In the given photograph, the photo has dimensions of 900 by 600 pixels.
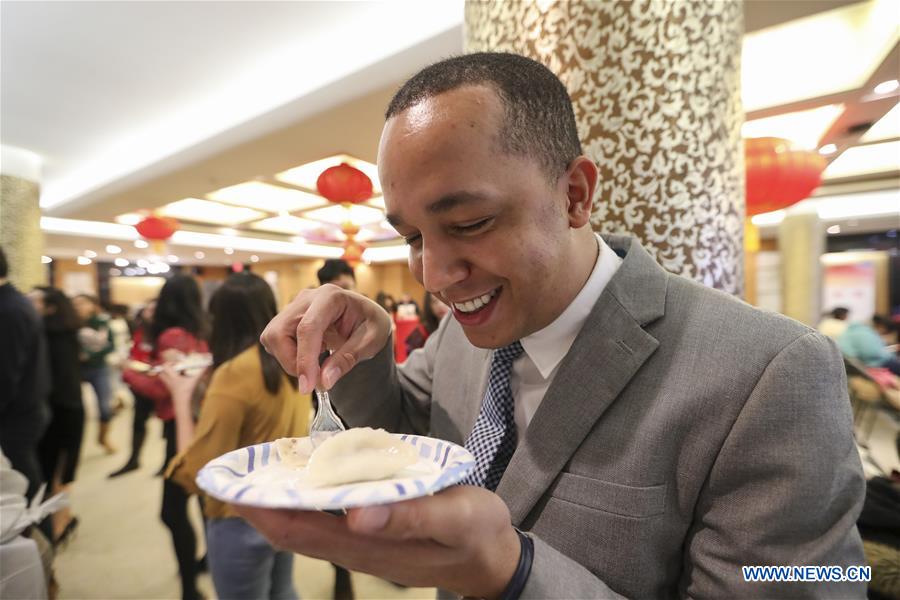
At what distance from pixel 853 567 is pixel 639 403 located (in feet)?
1.29

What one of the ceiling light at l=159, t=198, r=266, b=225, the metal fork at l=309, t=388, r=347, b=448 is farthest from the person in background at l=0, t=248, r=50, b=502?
the ceiling light at l=159, t=198, r=266, b=225

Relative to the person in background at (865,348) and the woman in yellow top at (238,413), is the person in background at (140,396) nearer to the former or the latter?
the woman in yellow top at (238,413)

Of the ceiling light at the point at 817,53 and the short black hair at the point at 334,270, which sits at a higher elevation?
the ceiling light at the point at 817,53

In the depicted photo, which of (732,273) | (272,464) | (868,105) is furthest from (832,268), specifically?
(272,464)

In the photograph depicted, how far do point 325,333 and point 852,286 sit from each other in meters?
13.1

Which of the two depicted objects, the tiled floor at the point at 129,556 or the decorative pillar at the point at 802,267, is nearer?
the tiled floor at the point at 129,556

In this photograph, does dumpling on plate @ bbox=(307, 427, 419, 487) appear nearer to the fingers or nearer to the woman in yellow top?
the fingers

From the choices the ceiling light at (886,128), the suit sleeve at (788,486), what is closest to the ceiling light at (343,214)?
the ceiling light at (886,128)

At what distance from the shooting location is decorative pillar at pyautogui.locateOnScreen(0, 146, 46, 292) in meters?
5.64

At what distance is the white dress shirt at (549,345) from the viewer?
0.96 meters

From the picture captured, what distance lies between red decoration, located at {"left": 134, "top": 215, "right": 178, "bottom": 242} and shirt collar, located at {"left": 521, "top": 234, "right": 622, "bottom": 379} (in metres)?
7.33

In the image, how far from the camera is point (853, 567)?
720 millimetres

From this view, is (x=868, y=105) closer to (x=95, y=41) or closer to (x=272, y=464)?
(x=272, y=464)

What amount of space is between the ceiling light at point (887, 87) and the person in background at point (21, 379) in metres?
6.80
